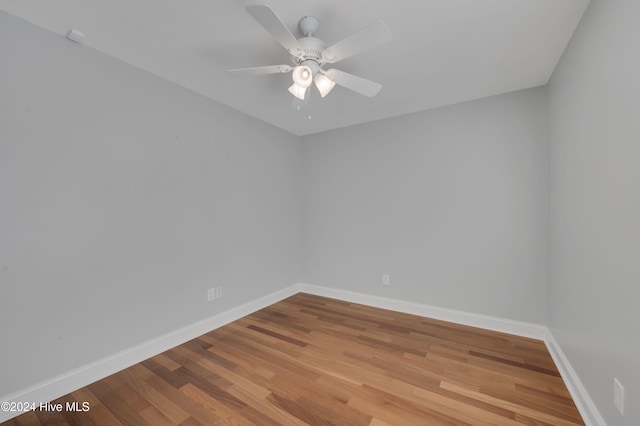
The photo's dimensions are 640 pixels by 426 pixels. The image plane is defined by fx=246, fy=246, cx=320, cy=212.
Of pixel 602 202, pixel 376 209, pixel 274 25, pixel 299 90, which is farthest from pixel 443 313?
pixel 274 25

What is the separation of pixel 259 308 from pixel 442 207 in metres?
2.42

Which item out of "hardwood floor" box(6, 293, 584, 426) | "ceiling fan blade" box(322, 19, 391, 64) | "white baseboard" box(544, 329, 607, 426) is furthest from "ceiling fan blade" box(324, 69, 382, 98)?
"white baseboard" box(544, 329, 607, 426)

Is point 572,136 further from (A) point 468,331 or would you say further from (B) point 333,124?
(B) point 333,124

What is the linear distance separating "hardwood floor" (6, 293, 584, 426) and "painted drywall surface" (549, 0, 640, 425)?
15.2 inches

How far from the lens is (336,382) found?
1.71 meters

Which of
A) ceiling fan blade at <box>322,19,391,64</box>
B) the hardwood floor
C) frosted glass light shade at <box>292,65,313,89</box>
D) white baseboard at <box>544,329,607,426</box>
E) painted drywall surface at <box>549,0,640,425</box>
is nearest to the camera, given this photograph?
painted drywall surface at <box>549,0,640,425</box>

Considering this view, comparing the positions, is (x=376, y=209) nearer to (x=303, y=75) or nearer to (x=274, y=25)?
(x=303, y=75)

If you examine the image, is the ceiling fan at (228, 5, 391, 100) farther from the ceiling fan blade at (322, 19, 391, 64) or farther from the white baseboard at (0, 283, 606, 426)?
the white baseboard at (0, 283, 606, 426)

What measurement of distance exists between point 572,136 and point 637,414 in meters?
1.51

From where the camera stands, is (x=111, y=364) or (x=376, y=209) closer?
(x=111, y=364)

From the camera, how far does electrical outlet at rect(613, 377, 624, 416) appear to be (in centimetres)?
107

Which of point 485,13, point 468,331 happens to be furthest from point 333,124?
point 468,331

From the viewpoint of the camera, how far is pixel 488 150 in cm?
245

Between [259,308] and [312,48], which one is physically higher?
[312,48]
